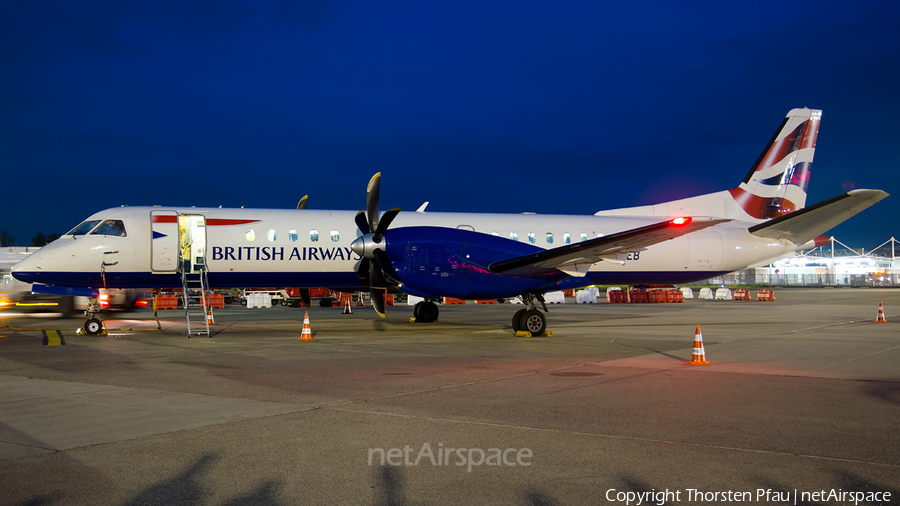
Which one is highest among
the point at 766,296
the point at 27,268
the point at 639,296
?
the point at 27,268

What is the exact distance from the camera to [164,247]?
60.4 feet

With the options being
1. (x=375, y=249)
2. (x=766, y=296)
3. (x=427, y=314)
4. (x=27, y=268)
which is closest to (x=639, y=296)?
(x=766, y=296)

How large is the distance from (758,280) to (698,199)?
3880 inches

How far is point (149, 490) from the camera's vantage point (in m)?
4.49

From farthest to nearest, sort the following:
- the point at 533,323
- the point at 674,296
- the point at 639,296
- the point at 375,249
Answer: the point at 674,296, the point at 639,296, the point at 533,323, the point at 375,249

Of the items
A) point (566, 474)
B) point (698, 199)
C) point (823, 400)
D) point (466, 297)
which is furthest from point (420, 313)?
point (566, 474)

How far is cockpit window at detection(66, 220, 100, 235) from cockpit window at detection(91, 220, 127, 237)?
21 cm

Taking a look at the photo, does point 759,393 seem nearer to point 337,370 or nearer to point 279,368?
point 337,370

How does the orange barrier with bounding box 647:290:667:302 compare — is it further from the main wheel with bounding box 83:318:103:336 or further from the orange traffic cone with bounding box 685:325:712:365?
the main wheel with bounding box 83:318:103:336

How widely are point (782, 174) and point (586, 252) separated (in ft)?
36.9

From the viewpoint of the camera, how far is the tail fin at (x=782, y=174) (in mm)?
22312

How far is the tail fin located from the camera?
2231 centimetres

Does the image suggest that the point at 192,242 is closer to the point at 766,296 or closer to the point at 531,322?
the point at 531,322

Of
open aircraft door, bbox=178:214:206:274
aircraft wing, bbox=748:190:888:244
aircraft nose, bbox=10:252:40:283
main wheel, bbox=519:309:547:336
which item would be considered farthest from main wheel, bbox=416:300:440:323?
aircraft nose, bbox=10:252:40:283
